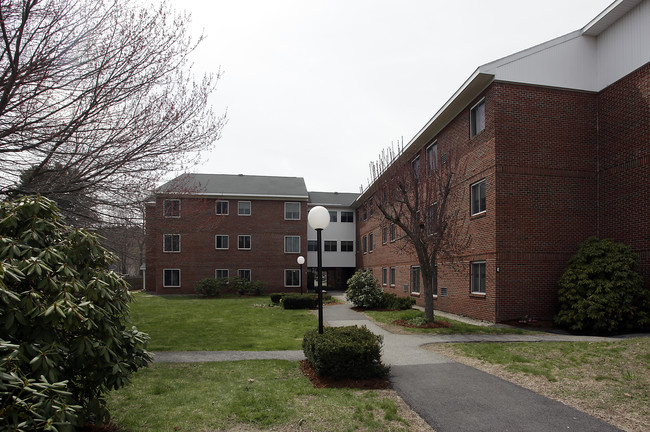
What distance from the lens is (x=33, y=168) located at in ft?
27.0

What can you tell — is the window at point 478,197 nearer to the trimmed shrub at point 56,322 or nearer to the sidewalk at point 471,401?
the sidewalk at point 471,401

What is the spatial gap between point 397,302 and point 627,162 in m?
10.6

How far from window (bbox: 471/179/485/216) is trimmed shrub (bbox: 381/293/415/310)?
5458 millimetres

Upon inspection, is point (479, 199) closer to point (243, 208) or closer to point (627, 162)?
point (627, 162)

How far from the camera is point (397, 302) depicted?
65.6ft

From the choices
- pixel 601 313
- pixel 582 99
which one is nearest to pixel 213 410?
pixel 601 313

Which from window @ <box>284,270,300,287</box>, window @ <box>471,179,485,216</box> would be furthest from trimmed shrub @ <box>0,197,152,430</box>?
window @ <box>284,270,300,287</box>

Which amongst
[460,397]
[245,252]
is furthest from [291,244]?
[460,397]

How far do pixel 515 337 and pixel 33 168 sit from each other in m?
11.9

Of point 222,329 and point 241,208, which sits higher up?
point 241,208

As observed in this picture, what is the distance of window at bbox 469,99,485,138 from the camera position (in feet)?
52.6

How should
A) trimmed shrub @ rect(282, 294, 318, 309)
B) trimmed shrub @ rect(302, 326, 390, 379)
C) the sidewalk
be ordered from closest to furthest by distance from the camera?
the sidewalk, trimmed shrub @ rect(302, 326, 390, 379), trimmed shrub @ rect(282, 294, 318, 309)

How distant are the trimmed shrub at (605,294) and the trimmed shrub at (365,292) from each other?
902 cm

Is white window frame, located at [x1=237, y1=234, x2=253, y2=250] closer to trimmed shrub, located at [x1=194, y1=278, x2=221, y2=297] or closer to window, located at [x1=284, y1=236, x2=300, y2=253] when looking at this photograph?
window, located at [x1=284, y1=236, x2=300, y2=253]
